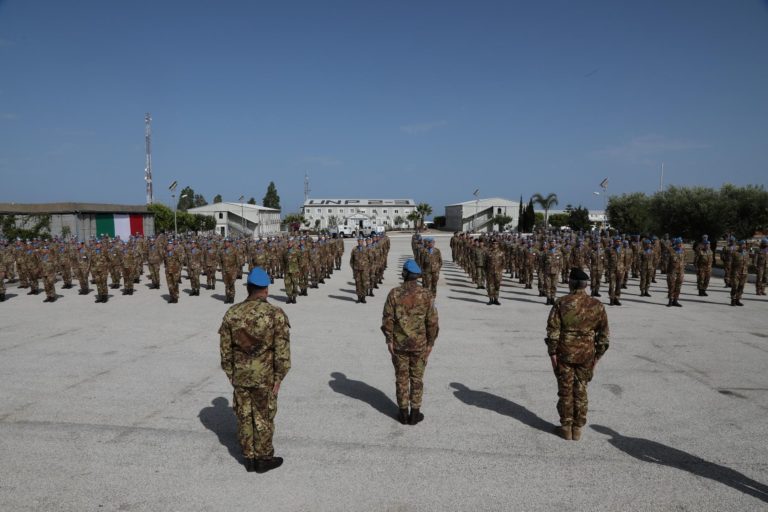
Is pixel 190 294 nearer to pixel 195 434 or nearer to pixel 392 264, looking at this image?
pixel 195 434

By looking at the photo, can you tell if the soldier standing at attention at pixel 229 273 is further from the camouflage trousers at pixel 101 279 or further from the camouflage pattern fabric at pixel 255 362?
the camouflage pattern fabric at pixel 255 362

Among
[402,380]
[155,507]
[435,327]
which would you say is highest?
[435,327]

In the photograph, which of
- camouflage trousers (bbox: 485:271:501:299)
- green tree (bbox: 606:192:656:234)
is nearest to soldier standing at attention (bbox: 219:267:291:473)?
camouflage trousers (bbox: 485:271:501:299)

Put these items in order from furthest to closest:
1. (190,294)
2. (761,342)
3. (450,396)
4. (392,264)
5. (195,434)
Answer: (392,264) → (190,294) → (761,342) → (450,396) → (195,434)

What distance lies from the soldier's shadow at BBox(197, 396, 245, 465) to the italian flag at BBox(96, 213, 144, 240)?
31956 mm

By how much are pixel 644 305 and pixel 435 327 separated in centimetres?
1045

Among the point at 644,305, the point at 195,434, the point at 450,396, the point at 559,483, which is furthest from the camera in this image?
the point at 644,305

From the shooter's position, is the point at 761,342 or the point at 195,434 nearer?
the point at 195,434

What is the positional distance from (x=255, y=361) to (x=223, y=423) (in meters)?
1.73

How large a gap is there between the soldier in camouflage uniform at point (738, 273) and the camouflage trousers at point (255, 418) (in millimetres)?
13774

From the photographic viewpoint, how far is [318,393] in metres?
6.39

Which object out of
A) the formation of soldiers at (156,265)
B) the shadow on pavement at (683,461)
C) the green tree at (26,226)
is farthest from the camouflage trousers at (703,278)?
the green tree at (26,226)

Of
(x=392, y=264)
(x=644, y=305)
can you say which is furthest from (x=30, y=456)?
(x=392, y=264)

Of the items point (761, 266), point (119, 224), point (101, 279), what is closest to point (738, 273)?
point (761, 266)
